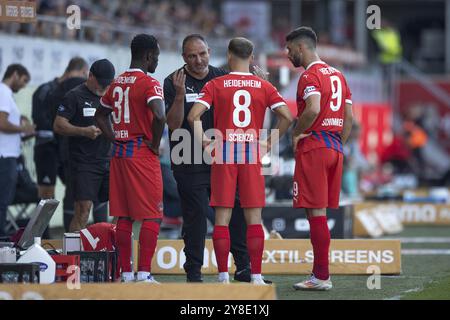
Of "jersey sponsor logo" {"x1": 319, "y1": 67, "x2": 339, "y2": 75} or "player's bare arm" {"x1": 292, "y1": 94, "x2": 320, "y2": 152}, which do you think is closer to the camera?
"player's bare arm" {"x1": 292, "y1": 94, "x2": 320, "y2": 152}

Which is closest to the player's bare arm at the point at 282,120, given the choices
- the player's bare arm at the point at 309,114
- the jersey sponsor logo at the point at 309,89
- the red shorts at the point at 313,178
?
the player's bare arm at the point at 309,114

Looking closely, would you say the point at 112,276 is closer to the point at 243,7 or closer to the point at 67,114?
the point at 67,114

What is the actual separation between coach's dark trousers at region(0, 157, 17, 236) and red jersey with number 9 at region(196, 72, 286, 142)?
370 centimetres

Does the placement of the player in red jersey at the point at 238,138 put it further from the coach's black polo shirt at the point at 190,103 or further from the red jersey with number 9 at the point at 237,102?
the coach's black polo shirt at the point at 190,103

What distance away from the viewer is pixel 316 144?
11445mm

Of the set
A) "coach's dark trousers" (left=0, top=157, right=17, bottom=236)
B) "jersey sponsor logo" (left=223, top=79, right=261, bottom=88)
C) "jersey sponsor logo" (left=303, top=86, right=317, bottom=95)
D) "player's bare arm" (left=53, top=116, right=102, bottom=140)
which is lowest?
"coach's dark trousers" (left=0, top=157, right=17, bottom=236)

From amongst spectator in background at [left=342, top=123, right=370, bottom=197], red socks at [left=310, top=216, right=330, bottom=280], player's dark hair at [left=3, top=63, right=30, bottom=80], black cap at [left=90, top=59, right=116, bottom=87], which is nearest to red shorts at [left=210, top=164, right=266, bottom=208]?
red socks at [left=310, top=216, right=330, bottom=280]

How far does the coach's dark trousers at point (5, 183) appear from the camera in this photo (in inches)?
540

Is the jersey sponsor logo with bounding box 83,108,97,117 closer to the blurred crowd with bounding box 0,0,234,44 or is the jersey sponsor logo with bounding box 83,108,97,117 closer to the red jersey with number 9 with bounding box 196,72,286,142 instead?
the red jersey with number 9 with bounding box 196,72,286,142

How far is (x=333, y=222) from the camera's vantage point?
16.0 meters

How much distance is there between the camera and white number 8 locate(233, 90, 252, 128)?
1077 centimetres

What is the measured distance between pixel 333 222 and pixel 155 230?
Answer: 5376 mm

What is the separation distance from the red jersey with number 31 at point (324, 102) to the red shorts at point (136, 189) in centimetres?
140
